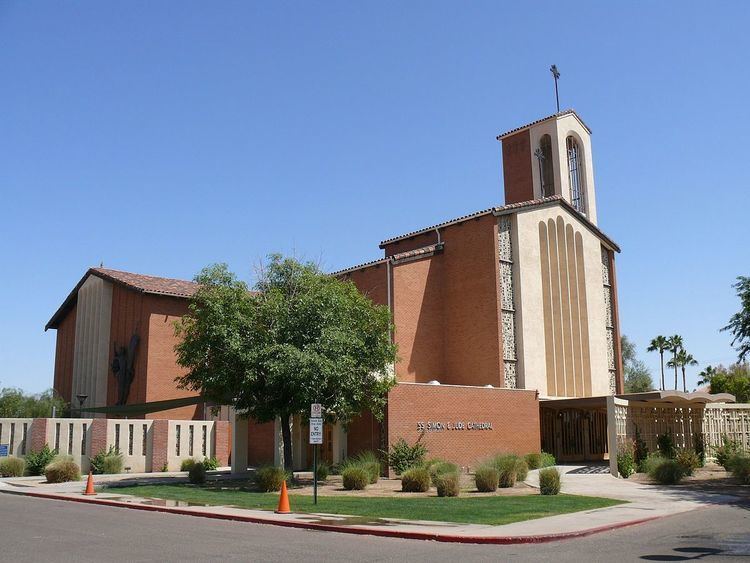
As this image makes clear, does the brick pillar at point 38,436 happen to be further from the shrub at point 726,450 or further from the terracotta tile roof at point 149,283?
the shrub at point 726,450

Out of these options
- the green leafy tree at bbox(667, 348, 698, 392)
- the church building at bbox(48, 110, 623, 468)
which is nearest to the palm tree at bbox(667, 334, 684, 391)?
the green leafy tree at bbox(667, 348, 698, 392)

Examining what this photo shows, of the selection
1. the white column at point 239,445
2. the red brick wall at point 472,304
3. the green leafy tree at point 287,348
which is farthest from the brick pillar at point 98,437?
the red brick wall at point 472,304

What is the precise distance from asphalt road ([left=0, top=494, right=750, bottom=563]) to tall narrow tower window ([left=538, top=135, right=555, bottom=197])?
30279 millimetres

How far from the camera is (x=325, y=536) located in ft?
46.1

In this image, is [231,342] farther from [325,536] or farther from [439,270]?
[439,270]

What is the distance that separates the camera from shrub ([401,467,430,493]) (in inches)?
907

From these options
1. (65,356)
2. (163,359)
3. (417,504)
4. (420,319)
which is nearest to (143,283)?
(163,359)

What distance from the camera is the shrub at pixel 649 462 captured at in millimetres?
26991

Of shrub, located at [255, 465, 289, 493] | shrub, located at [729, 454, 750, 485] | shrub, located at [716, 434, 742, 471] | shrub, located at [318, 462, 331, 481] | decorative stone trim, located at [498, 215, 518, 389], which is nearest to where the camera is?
shrub, located at [255, 465, 289, 493]

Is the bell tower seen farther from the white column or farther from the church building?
the white column

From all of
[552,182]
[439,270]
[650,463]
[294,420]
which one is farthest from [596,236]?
[294,420]

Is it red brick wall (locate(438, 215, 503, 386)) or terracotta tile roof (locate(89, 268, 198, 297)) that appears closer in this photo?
red brick wall (locate(438, 215, 503, 386))

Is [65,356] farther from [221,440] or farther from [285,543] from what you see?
[285,543]

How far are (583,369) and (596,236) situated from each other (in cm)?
825
